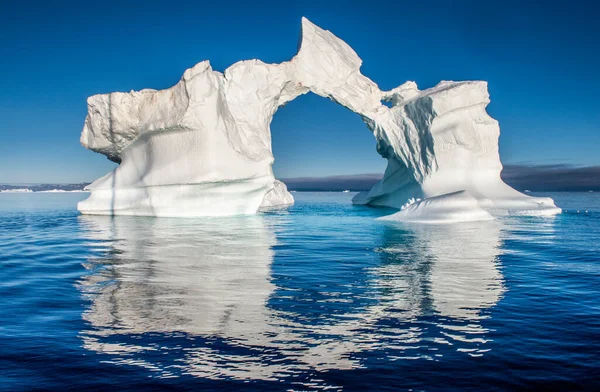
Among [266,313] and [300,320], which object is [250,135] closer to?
[266,313]

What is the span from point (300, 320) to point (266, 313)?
43 cm

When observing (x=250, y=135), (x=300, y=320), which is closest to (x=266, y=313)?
(x=300, y=320)

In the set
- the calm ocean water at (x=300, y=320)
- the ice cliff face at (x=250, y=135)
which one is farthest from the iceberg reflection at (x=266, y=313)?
the ice cliff face at (x=250, y=135)

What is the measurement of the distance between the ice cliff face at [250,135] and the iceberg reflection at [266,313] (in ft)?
34.1

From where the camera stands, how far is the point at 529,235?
12977mm

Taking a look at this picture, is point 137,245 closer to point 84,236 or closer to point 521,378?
point 84,236

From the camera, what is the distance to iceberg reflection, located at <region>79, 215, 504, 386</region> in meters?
3.49

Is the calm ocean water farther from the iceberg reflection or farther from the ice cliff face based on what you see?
the ice cliff face

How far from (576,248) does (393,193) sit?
1829 centimetres

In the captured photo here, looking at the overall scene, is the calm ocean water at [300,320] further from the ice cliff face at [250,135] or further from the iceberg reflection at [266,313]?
the ice cliff face at [250,135]

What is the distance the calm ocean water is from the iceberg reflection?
0.06ft

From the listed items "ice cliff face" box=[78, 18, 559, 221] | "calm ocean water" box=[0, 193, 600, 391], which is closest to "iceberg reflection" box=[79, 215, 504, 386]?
"calm ocean water" box=[0, 193, 600, 391]

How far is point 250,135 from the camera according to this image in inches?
851

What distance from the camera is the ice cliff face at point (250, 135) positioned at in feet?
62.2
